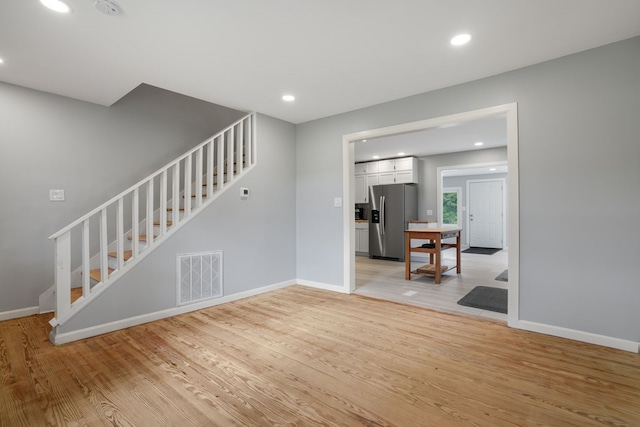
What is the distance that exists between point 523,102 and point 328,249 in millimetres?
2764

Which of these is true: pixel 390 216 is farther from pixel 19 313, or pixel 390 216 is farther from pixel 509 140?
pixel 19 313

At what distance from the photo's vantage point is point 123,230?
3.26 meters

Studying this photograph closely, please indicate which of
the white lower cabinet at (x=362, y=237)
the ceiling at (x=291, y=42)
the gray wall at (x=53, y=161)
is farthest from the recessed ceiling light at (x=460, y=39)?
the white lower cabinet at (x=362, y=237)

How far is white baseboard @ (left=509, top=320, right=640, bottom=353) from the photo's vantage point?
2.31 metres

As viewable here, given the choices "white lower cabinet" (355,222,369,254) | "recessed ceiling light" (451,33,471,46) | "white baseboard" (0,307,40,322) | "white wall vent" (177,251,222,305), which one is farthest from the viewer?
"white lower cabinet" (355,222,369,254)

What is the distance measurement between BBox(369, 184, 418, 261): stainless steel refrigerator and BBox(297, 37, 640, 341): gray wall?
3.73 meters

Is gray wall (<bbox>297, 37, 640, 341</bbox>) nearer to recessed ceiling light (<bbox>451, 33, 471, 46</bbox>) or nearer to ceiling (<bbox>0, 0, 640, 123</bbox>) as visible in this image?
ceiling (<bbox>0, 0, 640, 123</bbox>)

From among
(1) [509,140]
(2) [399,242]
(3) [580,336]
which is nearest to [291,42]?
(1) [509,140]

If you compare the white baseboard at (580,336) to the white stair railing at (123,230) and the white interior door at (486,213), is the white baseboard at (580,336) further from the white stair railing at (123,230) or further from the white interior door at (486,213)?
the white interior door at (486,213)

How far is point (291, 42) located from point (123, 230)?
262 centimetres

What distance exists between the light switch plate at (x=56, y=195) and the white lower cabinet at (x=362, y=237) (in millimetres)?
5579

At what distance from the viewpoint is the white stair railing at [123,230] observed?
2.51 m

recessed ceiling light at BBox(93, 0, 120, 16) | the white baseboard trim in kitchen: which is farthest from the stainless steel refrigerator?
recessed ceiling light at BBox(93, 0, 120, 16)

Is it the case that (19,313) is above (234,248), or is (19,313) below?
below
